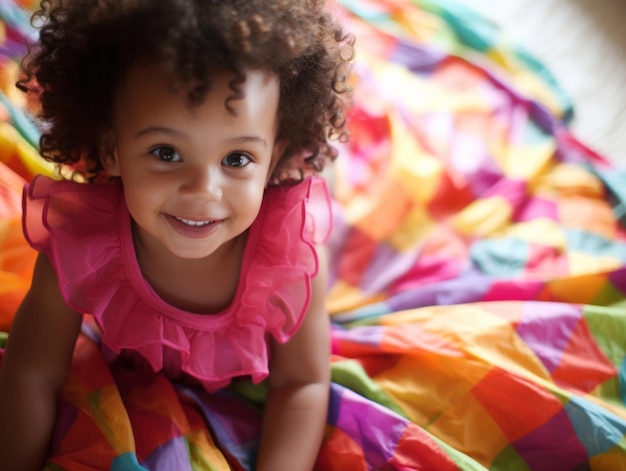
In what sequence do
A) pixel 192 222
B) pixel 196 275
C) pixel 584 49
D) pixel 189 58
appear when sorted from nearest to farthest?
pixel 189 58
pixel 192 222
pixel 196 275
pixel 584 49

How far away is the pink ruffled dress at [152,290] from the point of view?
0.80m

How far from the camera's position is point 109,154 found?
0.77m

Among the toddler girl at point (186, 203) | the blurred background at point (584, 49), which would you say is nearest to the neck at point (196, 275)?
the toddler girl at point (186, 203)

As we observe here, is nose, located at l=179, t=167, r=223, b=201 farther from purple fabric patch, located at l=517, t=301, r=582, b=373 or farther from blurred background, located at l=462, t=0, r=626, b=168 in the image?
blurred background, located at l=462, t=0, r=626, b=168

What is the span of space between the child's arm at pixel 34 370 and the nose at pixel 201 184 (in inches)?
9.2

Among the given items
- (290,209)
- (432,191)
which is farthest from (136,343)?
(432,191)

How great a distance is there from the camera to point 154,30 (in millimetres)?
630

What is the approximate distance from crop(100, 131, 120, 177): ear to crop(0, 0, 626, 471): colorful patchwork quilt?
240 mm

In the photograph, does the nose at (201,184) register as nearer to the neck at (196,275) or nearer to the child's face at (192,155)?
the child's face at (192,155)

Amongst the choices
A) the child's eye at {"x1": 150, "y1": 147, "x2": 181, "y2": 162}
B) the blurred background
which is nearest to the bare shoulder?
the child's eye at {"x1": 150, "y1": 147, "x2": 181, "y2": 162}

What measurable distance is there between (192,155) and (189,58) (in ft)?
0.31

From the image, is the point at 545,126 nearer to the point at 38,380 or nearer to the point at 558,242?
the point at 558,242

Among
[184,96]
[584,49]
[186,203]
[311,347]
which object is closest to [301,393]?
[311,347]

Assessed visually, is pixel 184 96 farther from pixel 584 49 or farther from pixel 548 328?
pixel 584 49
